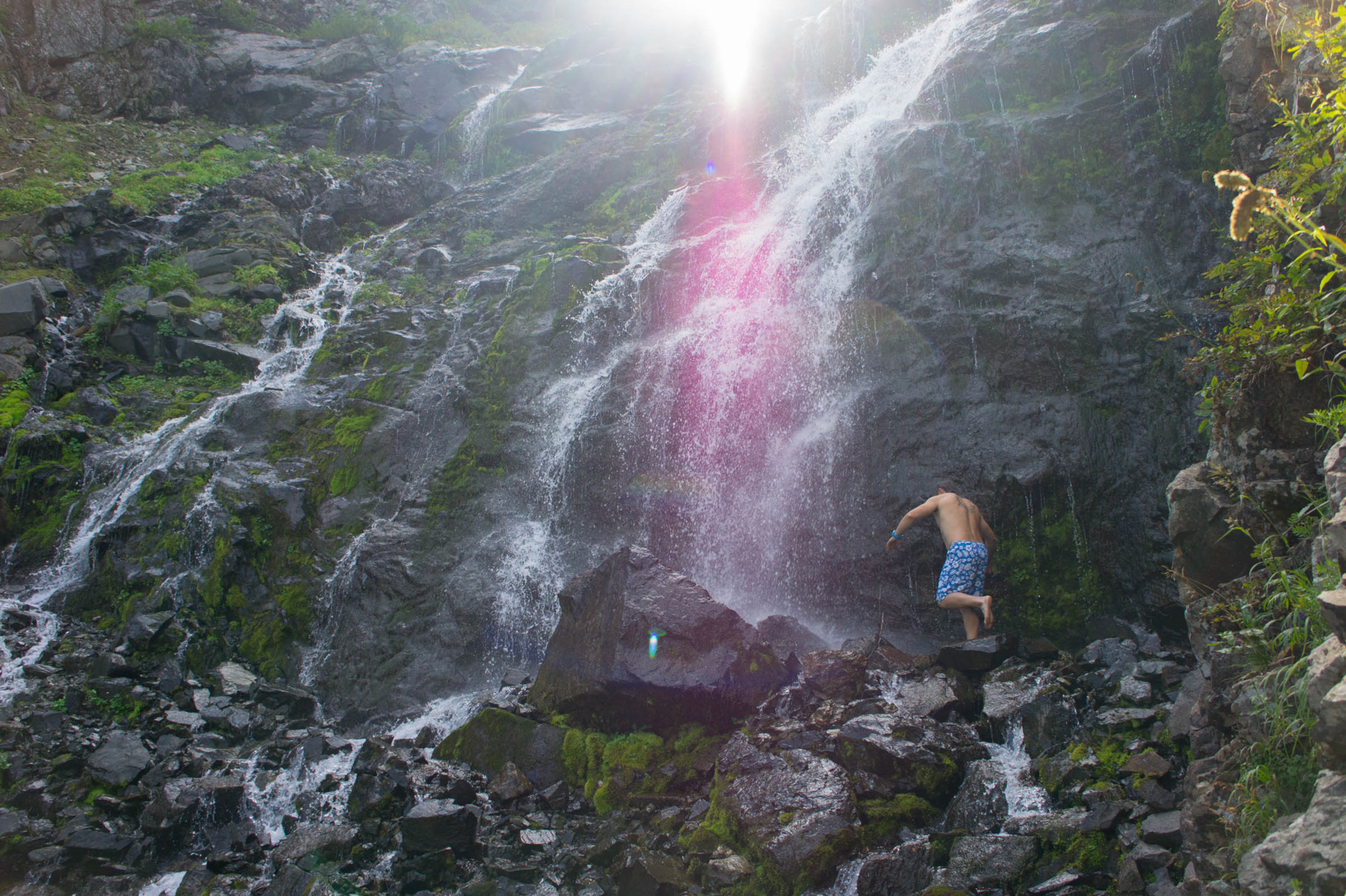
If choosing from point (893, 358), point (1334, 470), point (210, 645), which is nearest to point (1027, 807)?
point (1334, 470)

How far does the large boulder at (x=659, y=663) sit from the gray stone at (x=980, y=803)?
78.3 inches

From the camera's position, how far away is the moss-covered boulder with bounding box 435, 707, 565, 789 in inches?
258

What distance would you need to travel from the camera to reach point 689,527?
10.2 metres

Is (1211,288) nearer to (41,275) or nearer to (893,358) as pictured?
(893,358)

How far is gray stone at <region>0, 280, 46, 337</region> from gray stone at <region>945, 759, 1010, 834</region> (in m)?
15.7

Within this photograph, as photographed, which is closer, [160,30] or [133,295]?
[133,295]

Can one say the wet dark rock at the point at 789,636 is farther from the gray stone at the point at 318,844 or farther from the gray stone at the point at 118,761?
the gray stone at the point at 118,761

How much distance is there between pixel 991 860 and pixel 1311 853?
2382 millimetres

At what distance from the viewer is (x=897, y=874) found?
4406 mm

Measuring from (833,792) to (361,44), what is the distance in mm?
28275

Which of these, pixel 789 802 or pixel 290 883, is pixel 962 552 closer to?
pixel 789 802

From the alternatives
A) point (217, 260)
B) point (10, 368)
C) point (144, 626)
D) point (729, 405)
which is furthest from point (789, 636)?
point (217, 260)

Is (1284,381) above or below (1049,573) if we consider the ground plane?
above

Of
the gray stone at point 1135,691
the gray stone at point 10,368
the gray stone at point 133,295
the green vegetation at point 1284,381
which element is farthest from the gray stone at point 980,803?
the gray stone at point 133,295
